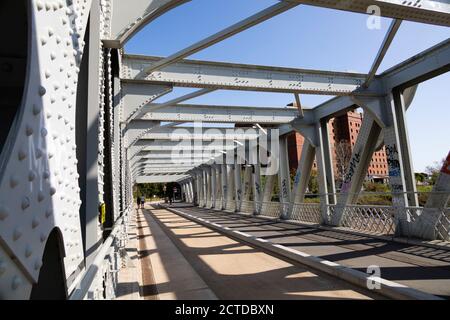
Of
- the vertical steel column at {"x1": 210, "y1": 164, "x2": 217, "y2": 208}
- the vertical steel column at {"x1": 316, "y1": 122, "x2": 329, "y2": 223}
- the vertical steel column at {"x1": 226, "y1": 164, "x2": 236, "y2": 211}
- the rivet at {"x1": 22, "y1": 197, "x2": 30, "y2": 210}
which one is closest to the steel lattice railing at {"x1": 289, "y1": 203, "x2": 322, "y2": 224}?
the vertical steel column at {"x1": 316, "y1": 122, "x2": 329, "y2": 223}

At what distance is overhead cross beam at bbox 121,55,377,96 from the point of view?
31.4ft

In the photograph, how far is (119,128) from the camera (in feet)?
26.8

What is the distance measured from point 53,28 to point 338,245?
370 inches

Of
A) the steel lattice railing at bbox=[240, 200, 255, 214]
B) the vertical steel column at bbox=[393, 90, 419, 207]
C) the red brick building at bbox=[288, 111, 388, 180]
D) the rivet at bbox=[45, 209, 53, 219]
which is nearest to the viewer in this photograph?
the rivet at bbox=[45, 209, 53, 219]

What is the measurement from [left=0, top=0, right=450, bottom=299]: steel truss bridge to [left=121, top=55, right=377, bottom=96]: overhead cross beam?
4 cm

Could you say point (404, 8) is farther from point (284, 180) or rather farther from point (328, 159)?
point (284, 180)

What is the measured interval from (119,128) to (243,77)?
179 inches

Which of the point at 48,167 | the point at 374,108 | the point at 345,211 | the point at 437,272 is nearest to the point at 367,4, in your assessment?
the point at 437,272

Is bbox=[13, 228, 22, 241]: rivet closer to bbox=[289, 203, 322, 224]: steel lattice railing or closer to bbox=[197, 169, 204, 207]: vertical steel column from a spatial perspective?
bbox=[289, 203, 322, 224]: steel lattice railing

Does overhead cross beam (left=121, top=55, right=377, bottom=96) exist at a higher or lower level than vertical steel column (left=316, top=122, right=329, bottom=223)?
higher

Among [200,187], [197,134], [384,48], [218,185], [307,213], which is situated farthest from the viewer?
[200,187]

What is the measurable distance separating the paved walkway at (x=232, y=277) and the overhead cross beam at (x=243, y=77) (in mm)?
5244

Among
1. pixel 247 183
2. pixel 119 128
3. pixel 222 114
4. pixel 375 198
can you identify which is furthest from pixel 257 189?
pixel 119 128
